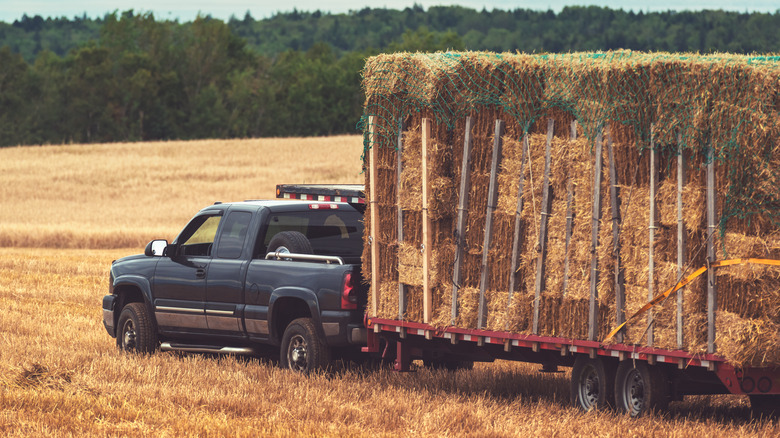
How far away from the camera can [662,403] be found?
10031 millimetres

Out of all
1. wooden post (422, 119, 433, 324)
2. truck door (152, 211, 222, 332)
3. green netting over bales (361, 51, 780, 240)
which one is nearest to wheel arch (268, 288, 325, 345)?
truck door (152, 211, 222, 332)

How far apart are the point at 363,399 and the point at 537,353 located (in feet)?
5.08

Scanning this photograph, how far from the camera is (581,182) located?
Answer: 1015cm

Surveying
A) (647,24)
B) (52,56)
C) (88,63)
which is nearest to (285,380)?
(88,63)

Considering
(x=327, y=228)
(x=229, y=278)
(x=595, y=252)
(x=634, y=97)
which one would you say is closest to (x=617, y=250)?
(x=595, y=252)

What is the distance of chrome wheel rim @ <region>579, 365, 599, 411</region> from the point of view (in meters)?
10.7

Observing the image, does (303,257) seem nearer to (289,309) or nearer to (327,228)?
(289,309)

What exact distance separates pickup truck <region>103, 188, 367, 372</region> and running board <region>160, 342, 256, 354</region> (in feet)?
0.04

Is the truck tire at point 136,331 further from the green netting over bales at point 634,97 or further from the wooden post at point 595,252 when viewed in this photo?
the wooden post at point 595,252

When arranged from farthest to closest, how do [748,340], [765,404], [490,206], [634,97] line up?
[490,206], [765,404], [634,97], [748,340]

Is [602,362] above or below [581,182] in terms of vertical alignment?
below

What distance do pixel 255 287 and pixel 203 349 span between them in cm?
115

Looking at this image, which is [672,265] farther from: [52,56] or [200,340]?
[52,56]

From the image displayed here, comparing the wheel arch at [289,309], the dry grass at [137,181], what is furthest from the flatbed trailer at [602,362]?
the dry grass at [137,181]
